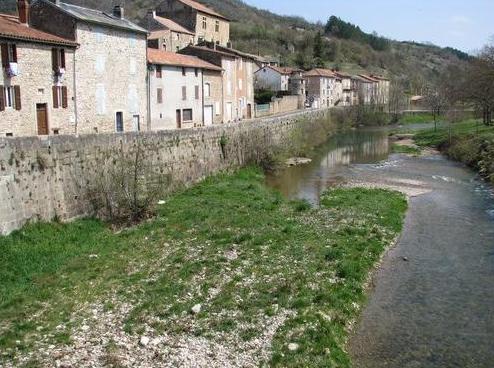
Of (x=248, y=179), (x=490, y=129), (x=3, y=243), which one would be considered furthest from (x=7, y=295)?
(x=490, y=129)

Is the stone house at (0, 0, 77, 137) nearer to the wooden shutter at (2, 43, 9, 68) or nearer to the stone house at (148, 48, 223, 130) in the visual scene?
the wooden shutter at (2, 43, 9, 68)

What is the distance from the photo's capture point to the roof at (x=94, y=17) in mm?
31281

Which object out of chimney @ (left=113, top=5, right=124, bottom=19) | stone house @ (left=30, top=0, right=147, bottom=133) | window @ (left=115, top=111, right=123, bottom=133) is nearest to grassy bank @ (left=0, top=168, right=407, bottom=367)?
stone house @ (left=30, top=0, right=147, bottom=133)

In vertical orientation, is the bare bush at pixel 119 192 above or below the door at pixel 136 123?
below

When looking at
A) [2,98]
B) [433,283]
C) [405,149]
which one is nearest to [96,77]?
[2,98]

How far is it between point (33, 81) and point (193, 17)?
161 feet

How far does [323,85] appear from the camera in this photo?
10006 cm

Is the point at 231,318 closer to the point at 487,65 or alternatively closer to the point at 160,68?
the point at 160,68

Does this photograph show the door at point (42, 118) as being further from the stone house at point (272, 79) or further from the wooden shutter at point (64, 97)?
the stone house at point (272, 79)

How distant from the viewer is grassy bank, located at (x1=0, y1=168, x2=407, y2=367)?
40.0ft

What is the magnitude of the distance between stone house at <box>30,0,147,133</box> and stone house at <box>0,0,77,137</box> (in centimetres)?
80

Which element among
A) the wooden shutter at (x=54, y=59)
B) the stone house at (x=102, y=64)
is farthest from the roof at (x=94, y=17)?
the wooden shutter at (x=54, y=59)

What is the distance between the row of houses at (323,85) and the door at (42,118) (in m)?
59.1

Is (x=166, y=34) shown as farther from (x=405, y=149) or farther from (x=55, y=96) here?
(x=55, y=96)
